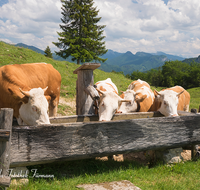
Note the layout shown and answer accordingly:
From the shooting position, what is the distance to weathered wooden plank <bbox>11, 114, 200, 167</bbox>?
2926 millimetres

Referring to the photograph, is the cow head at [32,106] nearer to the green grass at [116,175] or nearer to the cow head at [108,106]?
the green grass at [116,175]

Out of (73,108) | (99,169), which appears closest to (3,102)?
(99,169)

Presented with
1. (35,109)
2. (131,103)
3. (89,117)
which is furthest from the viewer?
(131,103)

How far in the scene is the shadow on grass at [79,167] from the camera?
11.3 feet

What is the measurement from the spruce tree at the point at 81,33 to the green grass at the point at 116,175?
81.4 feet

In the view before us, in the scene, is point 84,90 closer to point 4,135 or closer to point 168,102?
point 168,102

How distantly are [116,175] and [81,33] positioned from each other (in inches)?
1131

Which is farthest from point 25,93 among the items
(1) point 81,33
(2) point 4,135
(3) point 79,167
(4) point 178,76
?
(4) point 178,76

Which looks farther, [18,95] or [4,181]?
[18,95]

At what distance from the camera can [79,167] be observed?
146 inches

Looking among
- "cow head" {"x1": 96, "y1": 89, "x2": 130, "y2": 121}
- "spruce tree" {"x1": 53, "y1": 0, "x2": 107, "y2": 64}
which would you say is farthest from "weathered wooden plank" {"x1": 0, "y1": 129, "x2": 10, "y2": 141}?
"spruce tree" {"x1": 53, "y1": 0, "x2": 107, "y2": 64}

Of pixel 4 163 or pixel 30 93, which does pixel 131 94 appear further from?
pixel 4 163

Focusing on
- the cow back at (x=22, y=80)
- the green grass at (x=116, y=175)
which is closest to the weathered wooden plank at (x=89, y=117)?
the cow back at (x=22, y=80)

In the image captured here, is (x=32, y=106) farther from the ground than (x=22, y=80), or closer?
closer
